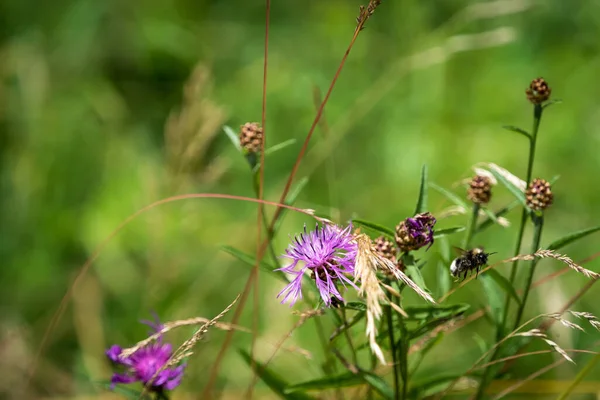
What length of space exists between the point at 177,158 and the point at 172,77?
0.70 metres

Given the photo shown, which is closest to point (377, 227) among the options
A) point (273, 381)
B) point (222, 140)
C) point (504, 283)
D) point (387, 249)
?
point (387, 249)

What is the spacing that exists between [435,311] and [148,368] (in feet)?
1.05

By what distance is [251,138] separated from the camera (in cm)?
74

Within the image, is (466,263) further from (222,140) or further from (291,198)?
(222,140)

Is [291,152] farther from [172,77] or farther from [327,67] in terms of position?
[172,77]

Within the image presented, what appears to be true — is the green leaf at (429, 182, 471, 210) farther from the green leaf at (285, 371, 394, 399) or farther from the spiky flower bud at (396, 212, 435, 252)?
the green leaf at (285, 371, 394, 399)

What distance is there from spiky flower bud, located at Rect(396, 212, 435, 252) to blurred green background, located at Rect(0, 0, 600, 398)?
561mm

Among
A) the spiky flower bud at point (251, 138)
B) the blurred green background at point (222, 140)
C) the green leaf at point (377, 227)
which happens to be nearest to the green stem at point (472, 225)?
the green leaf at point (377, 227)

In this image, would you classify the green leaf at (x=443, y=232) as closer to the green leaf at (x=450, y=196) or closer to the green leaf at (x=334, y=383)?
the green leaf at (x=450, y=196)

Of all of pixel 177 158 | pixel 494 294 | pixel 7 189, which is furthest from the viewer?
pixel 7 189

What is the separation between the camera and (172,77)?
1.97 m

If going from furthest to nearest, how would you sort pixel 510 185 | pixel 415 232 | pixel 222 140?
pixel 222 140 < pixel 510 185 < pixel 415 232

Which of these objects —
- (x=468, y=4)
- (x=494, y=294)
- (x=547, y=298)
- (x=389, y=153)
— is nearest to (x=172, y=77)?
(x=389, y=153)

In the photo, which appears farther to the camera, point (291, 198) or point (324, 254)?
point (291, 198)
